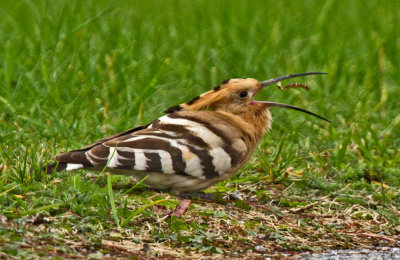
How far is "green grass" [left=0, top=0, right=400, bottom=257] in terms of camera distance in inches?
176

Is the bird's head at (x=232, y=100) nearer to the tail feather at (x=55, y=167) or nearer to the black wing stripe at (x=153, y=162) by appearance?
the black wing stripe at (x=153, y=162)

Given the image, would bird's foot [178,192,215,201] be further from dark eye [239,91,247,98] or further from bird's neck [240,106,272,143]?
dark eye [239,91,247,98]

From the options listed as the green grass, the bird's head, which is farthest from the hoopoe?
the green grass

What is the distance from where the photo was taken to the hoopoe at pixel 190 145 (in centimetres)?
455

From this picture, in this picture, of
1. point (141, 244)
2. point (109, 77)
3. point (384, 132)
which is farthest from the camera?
point (109, 77)

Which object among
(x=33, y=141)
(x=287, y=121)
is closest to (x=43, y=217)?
(x=33, y=141)

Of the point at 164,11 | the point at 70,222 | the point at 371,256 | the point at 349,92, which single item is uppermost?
the point at 164,11

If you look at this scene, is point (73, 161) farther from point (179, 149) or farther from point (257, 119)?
point (257, 119)

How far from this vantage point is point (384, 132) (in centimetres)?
650

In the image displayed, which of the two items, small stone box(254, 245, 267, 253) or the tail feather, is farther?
the tail feather

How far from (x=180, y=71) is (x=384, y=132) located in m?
2.13

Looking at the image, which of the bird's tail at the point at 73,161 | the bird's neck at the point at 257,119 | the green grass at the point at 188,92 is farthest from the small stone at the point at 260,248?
the bird's tail at the point at 73,161

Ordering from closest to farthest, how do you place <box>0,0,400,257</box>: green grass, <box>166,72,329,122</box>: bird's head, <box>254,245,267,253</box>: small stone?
<box>254,245,267,253</box>: small stone < <box>0,0,400,257</box>: green grass < <box>166,72,329,122</box>: bird's head

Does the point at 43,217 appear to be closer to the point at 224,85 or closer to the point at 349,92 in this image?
the point at 224,85
